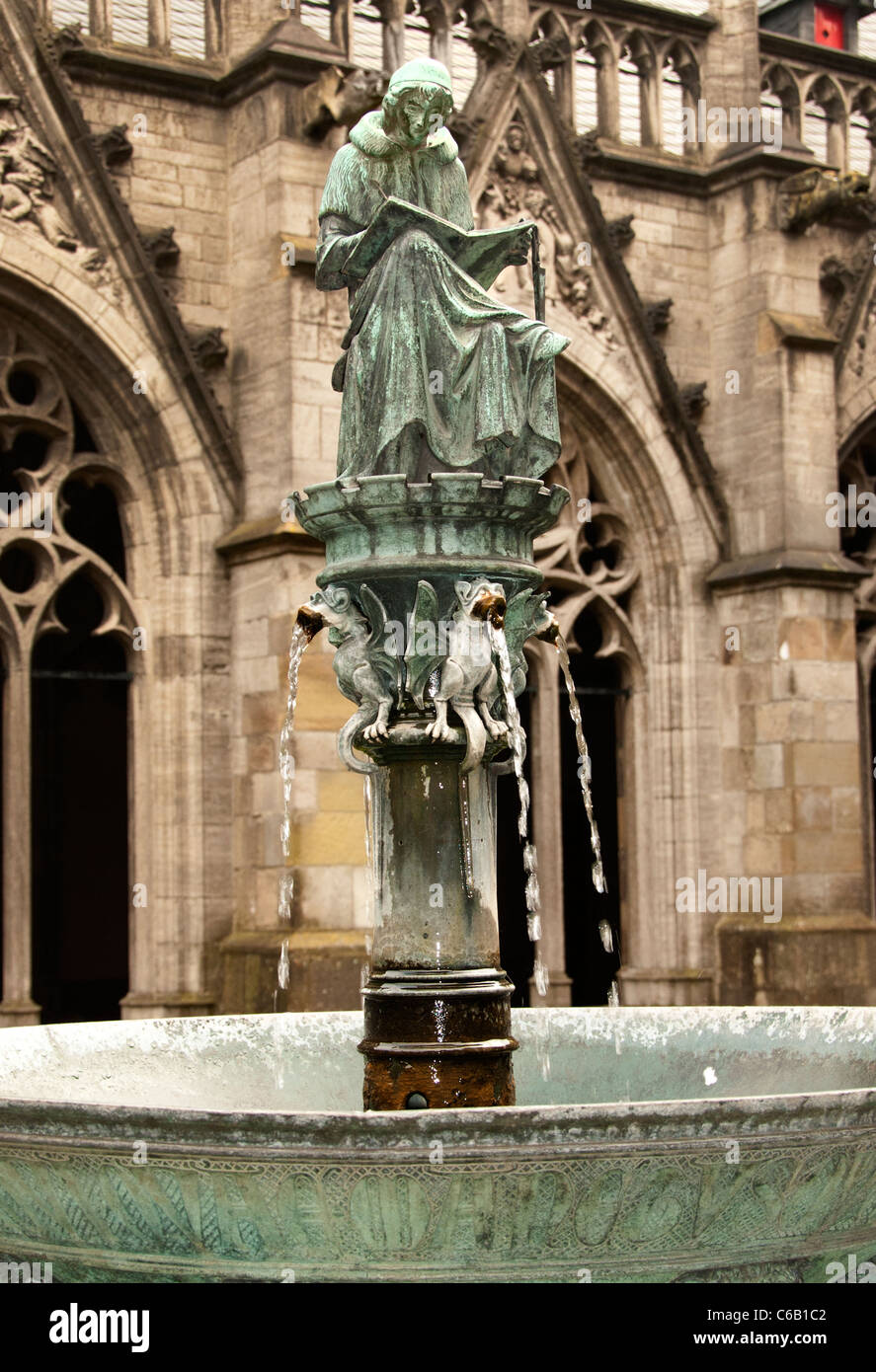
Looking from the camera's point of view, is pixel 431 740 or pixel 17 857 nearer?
pixel 431 740

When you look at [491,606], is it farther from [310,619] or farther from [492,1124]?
[492,1124]

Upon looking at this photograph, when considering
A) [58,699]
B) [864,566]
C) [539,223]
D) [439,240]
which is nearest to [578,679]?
[864,566]

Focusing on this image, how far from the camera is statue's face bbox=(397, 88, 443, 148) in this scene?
5.74 metres

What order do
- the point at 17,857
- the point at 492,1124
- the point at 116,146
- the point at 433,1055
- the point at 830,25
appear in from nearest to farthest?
the point at 492,1124 → the point at 433,1055 → the point at 17,857 → the point at 116,146 → the point at 830,25

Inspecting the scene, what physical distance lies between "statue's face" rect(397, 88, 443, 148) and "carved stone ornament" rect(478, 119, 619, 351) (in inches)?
259

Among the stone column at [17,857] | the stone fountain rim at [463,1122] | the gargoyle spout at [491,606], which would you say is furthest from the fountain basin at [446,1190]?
the stone column at [17,857]

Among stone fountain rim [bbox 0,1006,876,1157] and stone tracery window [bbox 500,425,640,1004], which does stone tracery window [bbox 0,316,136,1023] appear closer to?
stone tracery window [bbox 500,425,640,1004]

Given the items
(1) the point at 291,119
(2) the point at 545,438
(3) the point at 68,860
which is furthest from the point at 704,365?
(2) the point at 545,438

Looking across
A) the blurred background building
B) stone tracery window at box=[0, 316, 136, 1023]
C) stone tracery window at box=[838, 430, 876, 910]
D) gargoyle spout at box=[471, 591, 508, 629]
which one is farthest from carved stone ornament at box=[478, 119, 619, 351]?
gargoyle spout at box=[471, 591, 508, 629]

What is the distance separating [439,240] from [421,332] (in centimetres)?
30

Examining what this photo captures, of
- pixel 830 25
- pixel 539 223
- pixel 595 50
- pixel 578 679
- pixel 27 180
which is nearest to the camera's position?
pixel 27 180

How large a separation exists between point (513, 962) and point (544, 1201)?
36.4 ft

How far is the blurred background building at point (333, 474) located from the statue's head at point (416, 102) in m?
4.96

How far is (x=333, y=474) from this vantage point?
1082cm
